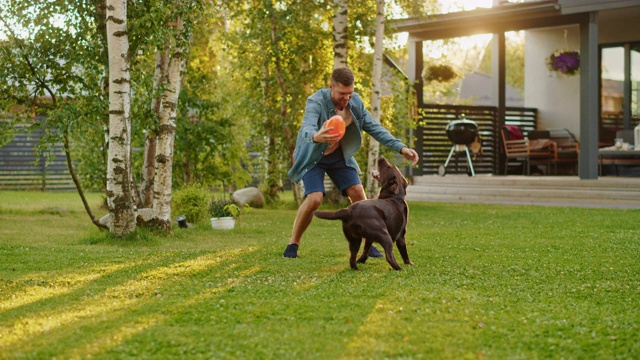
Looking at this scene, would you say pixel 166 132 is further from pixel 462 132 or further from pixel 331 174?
pixel 462 132

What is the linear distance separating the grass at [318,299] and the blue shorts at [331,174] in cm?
66

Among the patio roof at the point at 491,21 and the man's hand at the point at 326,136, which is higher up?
the patio roof at the point at 491,21

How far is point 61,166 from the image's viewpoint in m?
24.8

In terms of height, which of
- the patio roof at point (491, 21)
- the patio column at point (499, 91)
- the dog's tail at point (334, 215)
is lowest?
the dog's tail at point (334, 215)

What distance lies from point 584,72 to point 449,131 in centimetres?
360

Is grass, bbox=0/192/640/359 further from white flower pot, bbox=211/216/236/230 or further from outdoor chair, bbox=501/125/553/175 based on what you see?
outdoor chair, bbox=501/125/553/175

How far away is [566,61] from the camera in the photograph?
19.6 meters

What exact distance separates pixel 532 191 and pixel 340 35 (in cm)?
496

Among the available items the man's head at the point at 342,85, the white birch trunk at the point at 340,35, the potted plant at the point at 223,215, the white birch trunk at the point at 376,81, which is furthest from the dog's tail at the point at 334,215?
the white birch trunk at the point at 376,81

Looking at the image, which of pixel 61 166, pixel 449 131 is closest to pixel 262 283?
pixel 449 131

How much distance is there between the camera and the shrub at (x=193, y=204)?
1218cm

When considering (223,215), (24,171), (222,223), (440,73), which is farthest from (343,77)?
(24,171)

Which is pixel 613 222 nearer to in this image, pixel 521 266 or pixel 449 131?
pixel 521 266

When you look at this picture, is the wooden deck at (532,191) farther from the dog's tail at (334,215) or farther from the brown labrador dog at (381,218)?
the dog's tail at (334,215)
